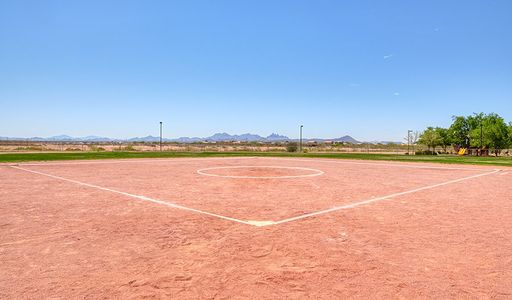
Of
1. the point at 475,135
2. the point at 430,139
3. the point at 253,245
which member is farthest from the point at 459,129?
the point at 253,245

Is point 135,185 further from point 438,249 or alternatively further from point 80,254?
point 438,249

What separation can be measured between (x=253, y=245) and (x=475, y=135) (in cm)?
8669

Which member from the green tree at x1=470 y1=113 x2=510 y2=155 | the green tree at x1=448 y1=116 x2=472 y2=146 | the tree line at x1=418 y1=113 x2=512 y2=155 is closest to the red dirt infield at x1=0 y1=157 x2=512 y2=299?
the tree line at x1=418 y1=113 x2=512 y2=155

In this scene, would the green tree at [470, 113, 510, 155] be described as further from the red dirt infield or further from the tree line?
the red dirt infield

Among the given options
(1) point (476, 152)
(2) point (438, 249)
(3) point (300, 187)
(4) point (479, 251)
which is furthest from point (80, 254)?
(1) point (476, 152)

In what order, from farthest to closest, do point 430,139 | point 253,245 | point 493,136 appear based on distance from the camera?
point 493,136, point 430,139, point 253,245

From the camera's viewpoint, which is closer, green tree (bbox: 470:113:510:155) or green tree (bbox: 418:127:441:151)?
green tree (bbox: 418:127:441:151)

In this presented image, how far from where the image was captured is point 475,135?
247 feet

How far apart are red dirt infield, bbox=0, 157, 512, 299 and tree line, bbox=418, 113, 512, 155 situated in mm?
54058

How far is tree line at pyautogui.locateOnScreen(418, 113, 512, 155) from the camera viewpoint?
2513 inches

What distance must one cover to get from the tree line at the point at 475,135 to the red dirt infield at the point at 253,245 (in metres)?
54.1

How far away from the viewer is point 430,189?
41.5 ft

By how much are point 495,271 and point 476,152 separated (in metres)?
55.3

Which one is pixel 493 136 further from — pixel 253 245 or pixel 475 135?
pixel 253 245
